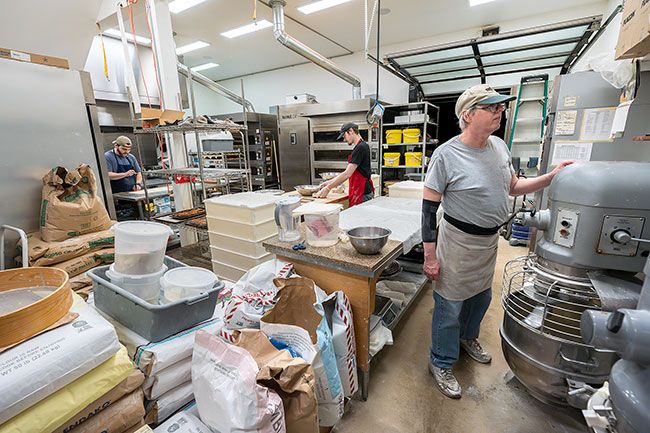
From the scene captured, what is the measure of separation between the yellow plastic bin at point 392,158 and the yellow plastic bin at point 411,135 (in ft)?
1.05

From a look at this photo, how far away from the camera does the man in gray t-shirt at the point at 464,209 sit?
1471 mm

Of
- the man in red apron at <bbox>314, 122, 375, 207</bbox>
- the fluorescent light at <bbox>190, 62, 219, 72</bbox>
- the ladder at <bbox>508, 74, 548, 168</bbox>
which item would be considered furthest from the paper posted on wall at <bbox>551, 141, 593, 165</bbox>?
the fluorescent light at <bbox>190, 62, 219, 72</bbox>

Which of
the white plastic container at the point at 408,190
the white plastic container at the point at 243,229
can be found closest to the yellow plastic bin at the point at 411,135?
the white plastic container at the point at 408,190

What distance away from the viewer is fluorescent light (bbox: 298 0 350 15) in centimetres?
415

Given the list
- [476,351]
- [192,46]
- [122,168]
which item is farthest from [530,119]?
[192,46]

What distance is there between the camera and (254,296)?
55.9 inches

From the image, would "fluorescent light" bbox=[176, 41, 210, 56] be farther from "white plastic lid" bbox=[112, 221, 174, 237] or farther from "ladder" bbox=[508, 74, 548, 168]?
"white plastic lid" bbox=[112, 221, 174, 237]

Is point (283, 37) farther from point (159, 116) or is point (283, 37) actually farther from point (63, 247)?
point (63, 247)

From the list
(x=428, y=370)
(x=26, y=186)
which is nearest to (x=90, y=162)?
(x=26, y=186)

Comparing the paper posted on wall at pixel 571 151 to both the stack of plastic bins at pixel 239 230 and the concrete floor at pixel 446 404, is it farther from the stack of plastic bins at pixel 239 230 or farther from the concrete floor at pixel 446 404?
the stack of plastic bins at pixel 239 230

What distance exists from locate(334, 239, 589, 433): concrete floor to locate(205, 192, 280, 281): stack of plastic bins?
125 cm

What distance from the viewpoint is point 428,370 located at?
189 centimetres

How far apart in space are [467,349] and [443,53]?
144 inches

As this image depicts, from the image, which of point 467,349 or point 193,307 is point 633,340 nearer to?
point 193,307
